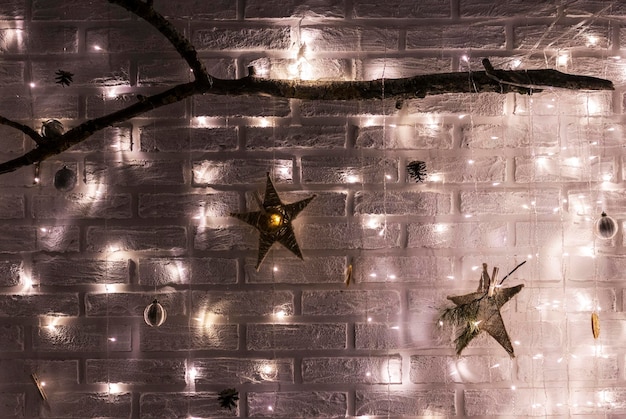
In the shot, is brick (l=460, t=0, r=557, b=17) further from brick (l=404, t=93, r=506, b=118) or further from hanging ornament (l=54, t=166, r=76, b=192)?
hanging ornament (l=54, t=166, r=76, b=192)

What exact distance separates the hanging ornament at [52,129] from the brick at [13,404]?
89 cm

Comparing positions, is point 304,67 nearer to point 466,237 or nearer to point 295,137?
point 295,137

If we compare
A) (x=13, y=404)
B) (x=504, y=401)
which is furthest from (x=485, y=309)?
(x=13, y=404)

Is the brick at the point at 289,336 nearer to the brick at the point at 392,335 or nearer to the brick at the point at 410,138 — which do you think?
the brick at the point at 392,335

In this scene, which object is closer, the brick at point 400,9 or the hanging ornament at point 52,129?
the hanging ornament at point 52,129

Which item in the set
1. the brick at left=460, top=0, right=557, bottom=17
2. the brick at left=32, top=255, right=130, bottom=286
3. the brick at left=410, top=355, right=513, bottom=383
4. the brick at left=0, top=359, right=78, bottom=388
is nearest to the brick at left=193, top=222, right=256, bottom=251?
the brick at left=32, top=255, right=130, bottom=286

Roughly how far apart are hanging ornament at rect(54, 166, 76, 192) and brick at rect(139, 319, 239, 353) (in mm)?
532

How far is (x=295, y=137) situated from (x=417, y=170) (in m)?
0.42

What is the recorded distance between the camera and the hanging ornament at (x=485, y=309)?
58.9 inches

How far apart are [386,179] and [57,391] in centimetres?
134

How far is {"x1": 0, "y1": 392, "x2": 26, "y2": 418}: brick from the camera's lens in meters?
1.56

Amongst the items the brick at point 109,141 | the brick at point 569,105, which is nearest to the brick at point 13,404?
the brick at point 109,141

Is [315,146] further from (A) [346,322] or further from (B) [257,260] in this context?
(A) [346,322]

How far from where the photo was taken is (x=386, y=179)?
1.57 metres
